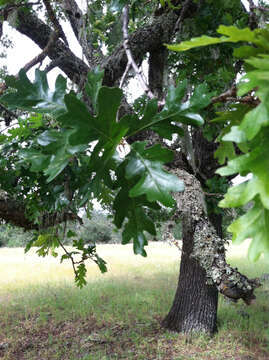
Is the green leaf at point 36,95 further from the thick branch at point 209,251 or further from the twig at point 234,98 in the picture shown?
the thick branch at point 209,251

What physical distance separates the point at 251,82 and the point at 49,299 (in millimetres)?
7528

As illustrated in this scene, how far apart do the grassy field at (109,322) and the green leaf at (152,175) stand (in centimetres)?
425

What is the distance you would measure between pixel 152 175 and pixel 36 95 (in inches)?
15.8

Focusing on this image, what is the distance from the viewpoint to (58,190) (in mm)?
1528

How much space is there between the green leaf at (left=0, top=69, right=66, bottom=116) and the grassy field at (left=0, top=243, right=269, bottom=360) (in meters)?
4.22

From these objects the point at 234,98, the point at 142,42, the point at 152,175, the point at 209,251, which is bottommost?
the point at 209,251

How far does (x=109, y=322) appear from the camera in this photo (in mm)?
5668

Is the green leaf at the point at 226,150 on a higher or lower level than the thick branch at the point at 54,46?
lower

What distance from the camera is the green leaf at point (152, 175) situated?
697 millimetres

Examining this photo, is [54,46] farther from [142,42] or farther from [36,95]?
[36,95]

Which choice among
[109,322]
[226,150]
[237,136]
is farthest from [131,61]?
[109,322]

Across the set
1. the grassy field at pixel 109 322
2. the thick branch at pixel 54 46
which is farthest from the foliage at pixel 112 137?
the grassy field at pixel 109 322

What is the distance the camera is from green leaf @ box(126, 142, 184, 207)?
70 centimetres

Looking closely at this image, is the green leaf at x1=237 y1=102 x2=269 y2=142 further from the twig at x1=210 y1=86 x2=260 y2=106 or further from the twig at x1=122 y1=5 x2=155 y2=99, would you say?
the twig at x1=122 y1=5 x2=155 y2=99
